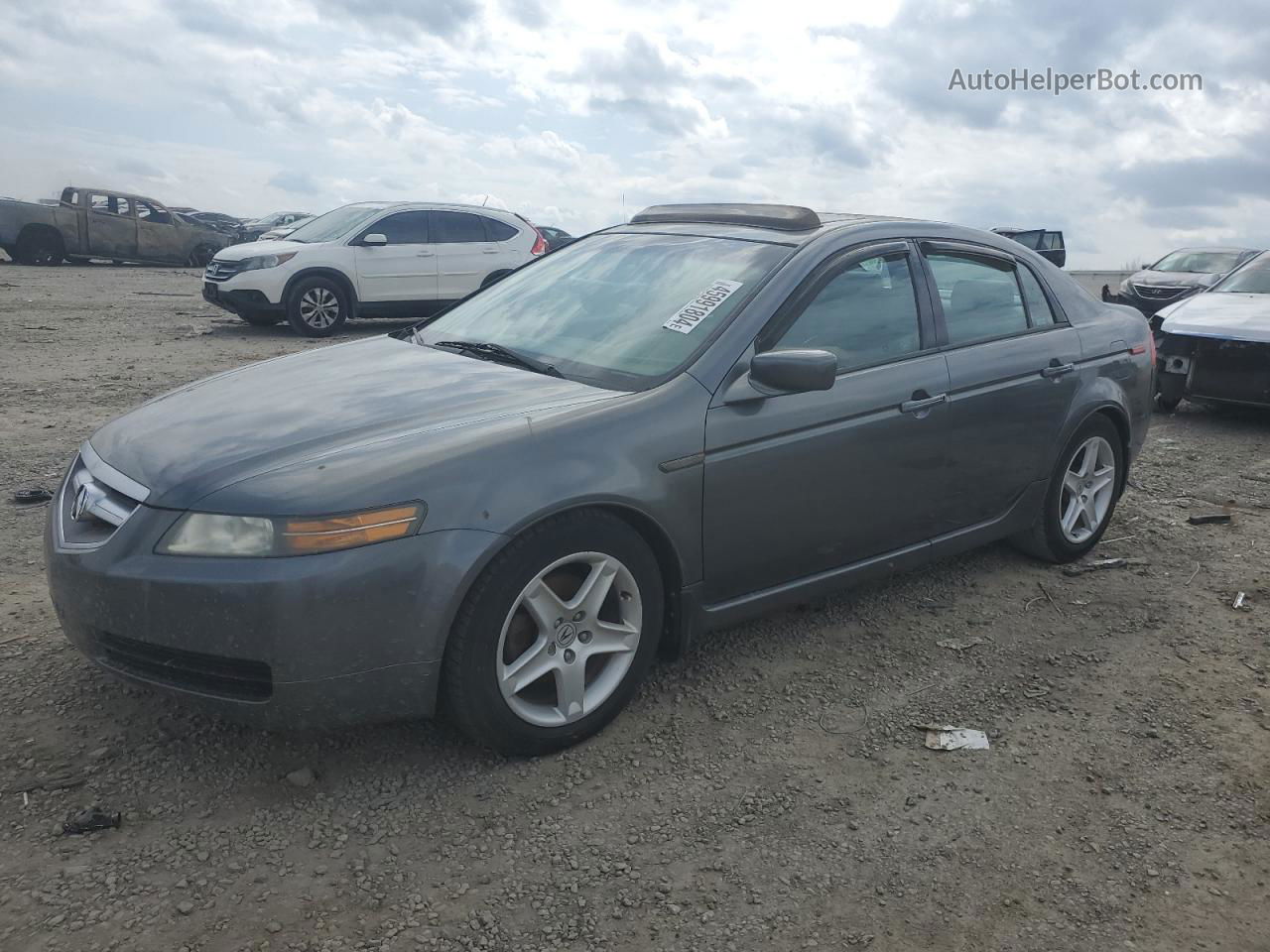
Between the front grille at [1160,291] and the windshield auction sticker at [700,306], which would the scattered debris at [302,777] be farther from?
the front grille at [1160,291]

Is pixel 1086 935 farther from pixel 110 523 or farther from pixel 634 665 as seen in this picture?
pixel 110 523

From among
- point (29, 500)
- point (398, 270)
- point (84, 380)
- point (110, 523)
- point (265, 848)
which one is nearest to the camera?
point (265, 848)

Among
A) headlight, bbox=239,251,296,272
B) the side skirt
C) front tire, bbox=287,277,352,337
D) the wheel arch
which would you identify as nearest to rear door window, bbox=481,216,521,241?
the wheel arch

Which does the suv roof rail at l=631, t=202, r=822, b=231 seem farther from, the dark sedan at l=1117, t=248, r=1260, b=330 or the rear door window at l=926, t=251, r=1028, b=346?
the dark sedan at l=1117, t=248, r=1260, b=330

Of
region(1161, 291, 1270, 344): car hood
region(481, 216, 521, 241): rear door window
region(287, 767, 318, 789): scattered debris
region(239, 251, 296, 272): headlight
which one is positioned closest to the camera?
region(287, 767, 318, 789): scattered debris

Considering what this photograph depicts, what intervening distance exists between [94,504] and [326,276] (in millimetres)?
10184

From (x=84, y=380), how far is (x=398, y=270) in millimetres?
4936

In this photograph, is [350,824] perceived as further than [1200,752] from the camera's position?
No

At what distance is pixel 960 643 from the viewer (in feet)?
13.3

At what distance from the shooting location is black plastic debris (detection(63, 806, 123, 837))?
271cm

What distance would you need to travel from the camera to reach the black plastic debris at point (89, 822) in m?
2.71

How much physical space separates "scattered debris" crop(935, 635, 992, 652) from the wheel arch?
1027 cm

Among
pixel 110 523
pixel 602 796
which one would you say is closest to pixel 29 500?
pixel 110 523

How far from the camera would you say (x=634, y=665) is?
3.26 meters
